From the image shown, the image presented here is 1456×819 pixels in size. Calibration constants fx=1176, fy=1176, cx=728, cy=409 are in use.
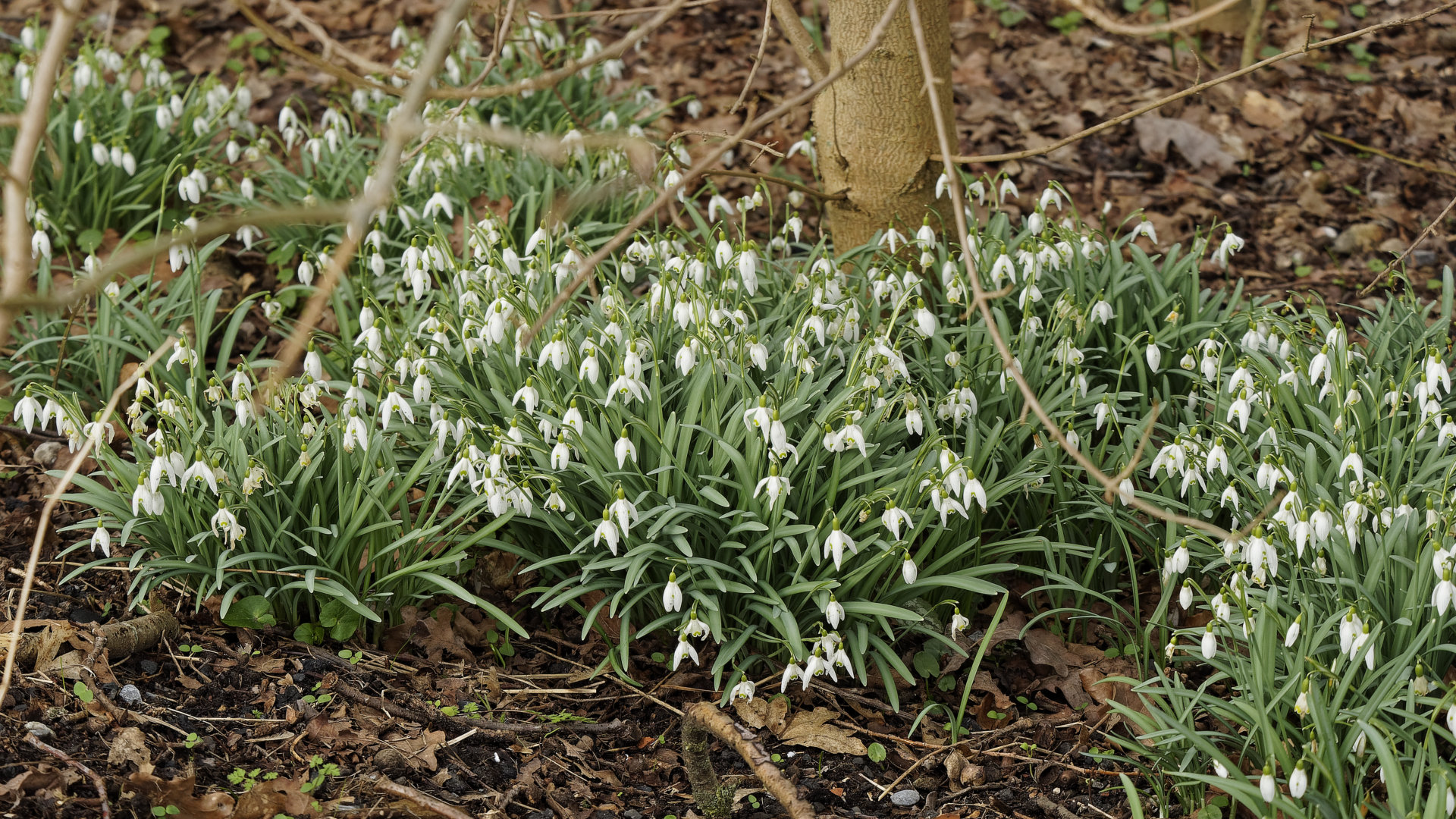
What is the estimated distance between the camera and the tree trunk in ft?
13.0

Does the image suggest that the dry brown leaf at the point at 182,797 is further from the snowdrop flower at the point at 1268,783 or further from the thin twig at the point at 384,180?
the snowdrop flower at the point at 1268,783

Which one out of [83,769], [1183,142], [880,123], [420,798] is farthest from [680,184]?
[1183,142]

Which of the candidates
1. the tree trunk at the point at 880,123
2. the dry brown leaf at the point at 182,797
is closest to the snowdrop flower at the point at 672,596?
the dry brown leaf at the point at 182,797

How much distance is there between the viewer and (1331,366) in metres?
3.24

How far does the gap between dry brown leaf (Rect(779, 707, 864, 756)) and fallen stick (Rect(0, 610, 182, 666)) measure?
1.53 metres

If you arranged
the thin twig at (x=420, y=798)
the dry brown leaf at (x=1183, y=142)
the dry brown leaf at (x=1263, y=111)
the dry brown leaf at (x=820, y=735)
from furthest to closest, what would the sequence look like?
the dry brown leaf at (x=1263, y=111) → the dry brown leaf at (x=1183, y=142) → the dry brown leaf at (x=820, y=735) → the thin twig at (x=420, y=798)

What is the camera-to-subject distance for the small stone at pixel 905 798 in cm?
264

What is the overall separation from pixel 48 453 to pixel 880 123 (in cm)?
289

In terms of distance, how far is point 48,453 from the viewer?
3604 mm

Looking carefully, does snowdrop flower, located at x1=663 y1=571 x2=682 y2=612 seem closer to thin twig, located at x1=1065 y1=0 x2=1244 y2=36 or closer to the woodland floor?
the woodland floor

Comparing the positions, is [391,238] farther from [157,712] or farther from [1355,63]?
[1355,63]

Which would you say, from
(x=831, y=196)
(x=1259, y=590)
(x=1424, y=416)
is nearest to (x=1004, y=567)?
(x=1259, y=590)

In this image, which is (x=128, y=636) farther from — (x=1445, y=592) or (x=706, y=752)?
(x=1445, y=592)

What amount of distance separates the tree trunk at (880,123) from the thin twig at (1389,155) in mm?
2470
